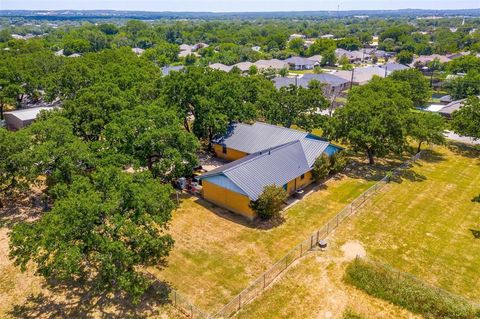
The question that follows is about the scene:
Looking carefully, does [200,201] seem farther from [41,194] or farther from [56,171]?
[41,194]

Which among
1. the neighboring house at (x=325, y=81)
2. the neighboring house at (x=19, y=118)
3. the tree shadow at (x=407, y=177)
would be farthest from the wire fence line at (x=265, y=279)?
the neighboring house at (x=325, y=81)

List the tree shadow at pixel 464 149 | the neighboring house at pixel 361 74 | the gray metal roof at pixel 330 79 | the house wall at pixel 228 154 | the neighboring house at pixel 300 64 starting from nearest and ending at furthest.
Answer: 1. the house wall at pixel 228 154
2. the tree shadow at pixel 464 149
3. the gray metal roof at pixel 330 79
4. the neighboring house at pixel 361 74
5. the neighboring house at pixel 300 64

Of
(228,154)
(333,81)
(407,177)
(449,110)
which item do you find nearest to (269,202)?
(228,154)

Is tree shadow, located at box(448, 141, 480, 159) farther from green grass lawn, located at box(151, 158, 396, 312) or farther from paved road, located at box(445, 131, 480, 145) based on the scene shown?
green grass lawn, located at box(151, 158, 396, 312)

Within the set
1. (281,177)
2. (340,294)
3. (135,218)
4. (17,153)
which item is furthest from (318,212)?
(17,153)

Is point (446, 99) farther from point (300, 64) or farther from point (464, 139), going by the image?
point (300, 64)

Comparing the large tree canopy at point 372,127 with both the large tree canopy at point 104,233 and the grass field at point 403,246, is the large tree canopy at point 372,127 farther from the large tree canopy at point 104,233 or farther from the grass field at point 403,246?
the large tree canopy at point 104,233

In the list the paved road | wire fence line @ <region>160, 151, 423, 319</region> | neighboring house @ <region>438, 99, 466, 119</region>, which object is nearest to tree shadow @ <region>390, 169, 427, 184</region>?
wire fence line @ <region>160, 151, 423, 319</region>
